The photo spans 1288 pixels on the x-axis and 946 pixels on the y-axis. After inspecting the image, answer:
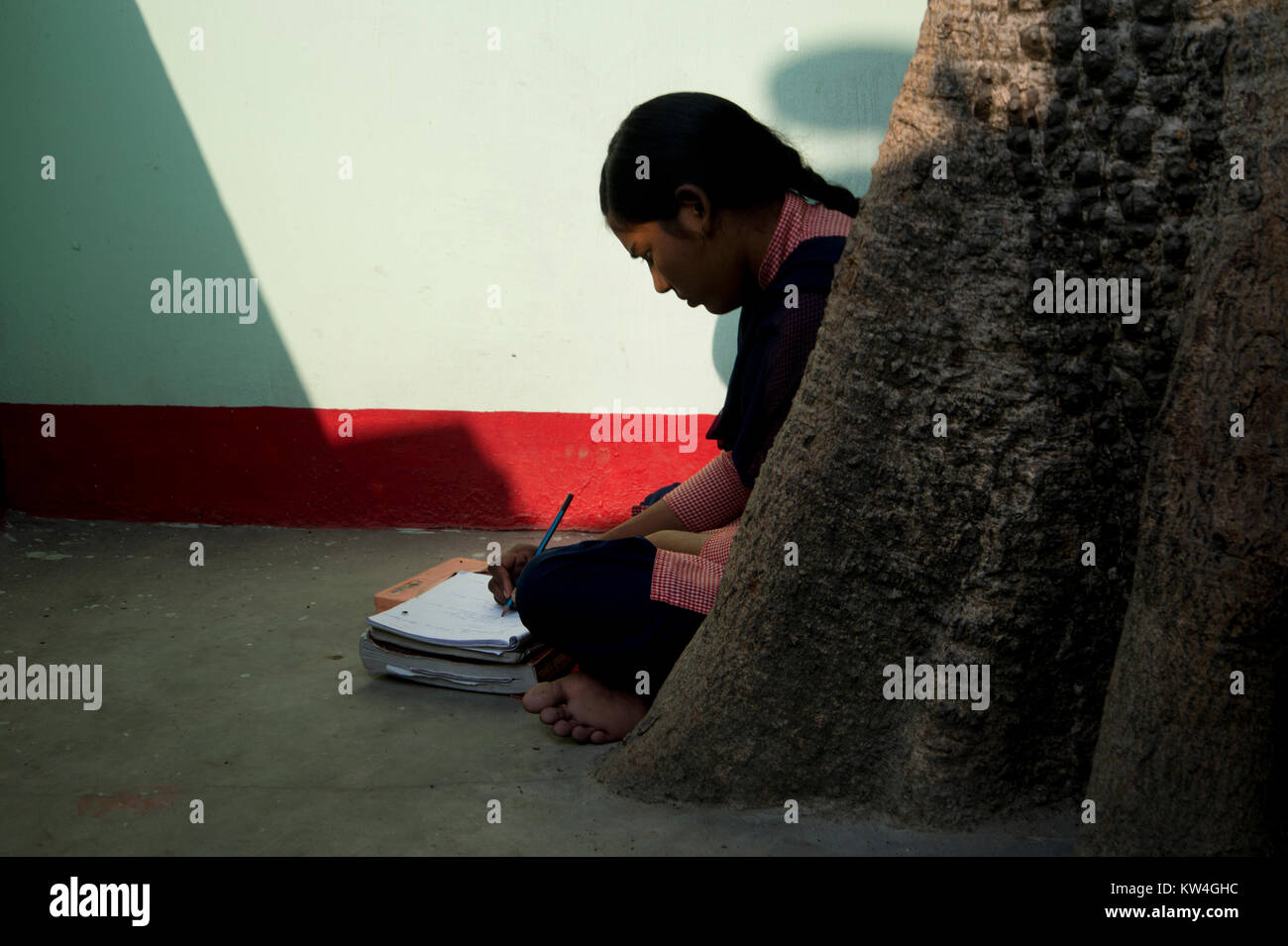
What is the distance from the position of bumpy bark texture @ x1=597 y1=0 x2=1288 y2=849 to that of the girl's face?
0.54m

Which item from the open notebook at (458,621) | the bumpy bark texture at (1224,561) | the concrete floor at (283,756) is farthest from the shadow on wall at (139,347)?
the bumpy bark texture at (1224,561)

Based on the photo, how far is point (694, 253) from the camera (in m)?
2.27

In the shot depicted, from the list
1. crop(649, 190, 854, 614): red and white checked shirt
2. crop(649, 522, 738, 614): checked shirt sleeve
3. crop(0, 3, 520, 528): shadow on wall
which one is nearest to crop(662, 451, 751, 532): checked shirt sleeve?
crop(649, 190, 854, 614): red and white checked shirt

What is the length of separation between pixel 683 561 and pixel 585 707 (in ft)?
1.26

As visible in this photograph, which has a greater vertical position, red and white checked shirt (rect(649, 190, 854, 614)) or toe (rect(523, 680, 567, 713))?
red and white checked shirt (rect(649, 190, 854, 614))

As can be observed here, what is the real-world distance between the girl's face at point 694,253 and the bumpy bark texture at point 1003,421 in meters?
0.54

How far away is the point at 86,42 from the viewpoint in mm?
4000

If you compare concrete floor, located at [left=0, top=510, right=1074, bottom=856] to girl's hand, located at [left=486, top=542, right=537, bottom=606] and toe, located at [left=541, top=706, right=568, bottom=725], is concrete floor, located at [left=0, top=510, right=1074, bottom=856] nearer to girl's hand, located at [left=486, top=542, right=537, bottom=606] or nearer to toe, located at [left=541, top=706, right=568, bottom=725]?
toe, located at [left=541, top=706, right=568, bottom=725]

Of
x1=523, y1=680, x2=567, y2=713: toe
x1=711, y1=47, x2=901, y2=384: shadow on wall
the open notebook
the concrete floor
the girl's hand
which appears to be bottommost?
the concrete floor

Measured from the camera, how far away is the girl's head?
219cm
